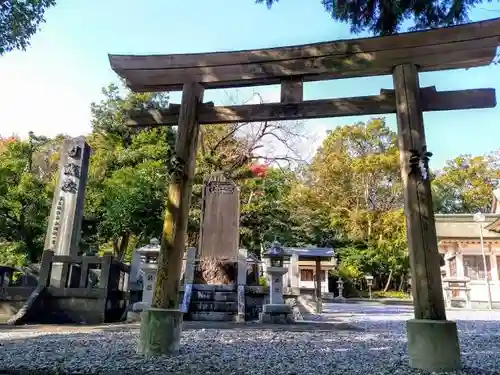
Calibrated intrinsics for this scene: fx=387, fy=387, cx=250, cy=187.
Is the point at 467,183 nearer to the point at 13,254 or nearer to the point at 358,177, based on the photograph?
the point at 358,177

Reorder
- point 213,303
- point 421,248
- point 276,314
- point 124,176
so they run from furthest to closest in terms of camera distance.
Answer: point 124,176 → point 213,303 → point 276,314 → point 421,248

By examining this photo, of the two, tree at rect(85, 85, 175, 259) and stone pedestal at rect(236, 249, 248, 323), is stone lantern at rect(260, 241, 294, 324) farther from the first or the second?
tree at rect(85, 85, 175, 259)

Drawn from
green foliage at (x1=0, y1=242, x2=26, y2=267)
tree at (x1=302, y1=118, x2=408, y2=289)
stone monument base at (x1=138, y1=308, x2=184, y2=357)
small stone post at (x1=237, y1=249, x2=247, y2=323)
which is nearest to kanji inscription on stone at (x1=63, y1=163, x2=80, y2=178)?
green foliage at (x1=0, y1=242, x2=26, y2=267)

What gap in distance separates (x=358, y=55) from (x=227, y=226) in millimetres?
5869

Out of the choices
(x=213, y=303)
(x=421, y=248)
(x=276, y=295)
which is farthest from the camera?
(x=213, y=303)

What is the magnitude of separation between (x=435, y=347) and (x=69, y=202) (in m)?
8.83

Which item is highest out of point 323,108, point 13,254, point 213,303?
point 323,108

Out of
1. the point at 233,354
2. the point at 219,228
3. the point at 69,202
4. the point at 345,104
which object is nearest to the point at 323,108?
the point at 345,104

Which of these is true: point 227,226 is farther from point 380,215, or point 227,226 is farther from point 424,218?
point 380,215

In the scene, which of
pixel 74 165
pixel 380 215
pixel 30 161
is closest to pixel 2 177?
pixel 30 161

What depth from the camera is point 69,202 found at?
9742 millimetres

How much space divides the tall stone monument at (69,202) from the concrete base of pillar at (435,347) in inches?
323

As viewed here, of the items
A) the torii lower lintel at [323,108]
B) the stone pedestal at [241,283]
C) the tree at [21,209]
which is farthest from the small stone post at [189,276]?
the tree at [21,209]

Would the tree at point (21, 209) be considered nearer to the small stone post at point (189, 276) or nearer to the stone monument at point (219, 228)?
the small stone post at point (189, 276)
